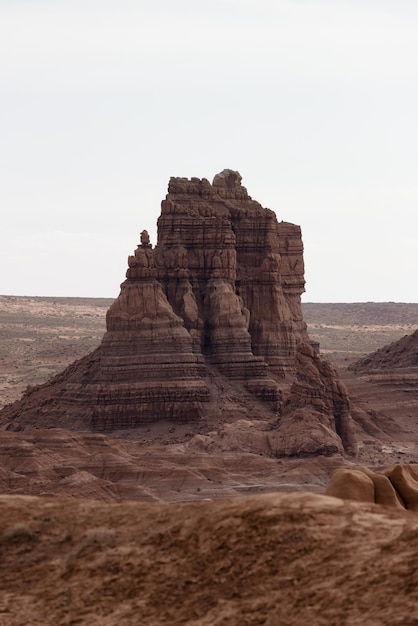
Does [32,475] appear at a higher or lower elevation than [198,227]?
lower

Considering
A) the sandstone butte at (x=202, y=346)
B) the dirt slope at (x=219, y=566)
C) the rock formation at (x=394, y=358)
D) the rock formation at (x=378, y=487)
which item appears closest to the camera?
the dirt slope at (x=219, y=566)

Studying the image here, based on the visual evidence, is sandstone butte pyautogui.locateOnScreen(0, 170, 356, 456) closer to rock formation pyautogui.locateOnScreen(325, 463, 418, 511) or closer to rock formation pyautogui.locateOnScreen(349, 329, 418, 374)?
rock formation pyautogui.locateOnScreen(349, 329, 418, 374)

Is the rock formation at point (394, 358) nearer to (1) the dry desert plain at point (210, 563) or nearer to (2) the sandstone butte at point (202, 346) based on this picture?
(2) the sandstone butte at point (202, 346)

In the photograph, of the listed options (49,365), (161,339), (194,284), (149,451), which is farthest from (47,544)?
(49,365)

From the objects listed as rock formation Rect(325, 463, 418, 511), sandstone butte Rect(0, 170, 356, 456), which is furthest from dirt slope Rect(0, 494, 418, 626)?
sandstone butte Rect(0, 170, 356, 456)

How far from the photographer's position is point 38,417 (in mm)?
97312

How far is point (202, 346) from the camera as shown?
3969 inches

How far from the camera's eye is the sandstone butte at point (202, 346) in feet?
303

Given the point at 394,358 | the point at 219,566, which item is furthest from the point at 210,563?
the point at 394,358

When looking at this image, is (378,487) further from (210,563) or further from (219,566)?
(219,566)

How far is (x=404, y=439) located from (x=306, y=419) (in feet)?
43.4

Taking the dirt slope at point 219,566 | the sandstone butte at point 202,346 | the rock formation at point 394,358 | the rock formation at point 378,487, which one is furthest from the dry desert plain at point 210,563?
→ the rock formation at point 394,358

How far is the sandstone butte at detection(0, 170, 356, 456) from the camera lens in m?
92.3

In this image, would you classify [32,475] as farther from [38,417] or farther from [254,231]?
[254,231]
